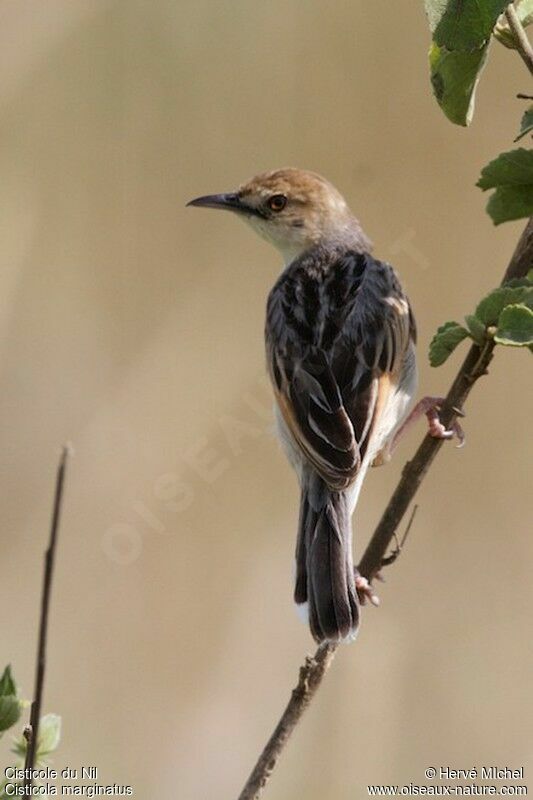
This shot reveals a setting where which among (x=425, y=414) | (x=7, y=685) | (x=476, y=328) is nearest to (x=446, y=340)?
(x=476, y=328)

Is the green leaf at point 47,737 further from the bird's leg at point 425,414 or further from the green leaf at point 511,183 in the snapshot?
the bird's leg at point 425,414

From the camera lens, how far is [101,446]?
5.77 m

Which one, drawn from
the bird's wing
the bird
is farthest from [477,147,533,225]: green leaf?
the bird's wing

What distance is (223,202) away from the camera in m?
5.34

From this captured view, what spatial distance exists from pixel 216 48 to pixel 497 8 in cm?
464

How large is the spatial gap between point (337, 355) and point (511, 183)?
1.87m

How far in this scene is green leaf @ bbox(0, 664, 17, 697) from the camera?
199cm

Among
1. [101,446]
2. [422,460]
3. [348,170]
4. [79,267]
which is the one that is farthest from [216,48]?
[422,460]

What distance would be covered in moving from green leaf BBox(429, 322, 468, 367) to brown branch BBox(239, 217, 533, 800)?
0.07 metres

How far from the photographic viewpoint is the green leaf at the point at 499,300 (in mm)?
2275

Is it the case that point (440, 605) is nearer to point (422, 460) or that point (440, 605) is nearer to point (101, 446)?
point (101, 446)

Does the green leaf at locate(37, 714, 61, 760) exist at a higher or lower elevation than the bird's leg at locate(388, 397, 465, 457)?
lower

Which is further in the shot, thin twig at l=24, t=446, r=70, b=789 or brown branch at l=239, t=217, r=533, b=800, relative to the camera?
brown branch at l=239, t=217, r=533, b=800

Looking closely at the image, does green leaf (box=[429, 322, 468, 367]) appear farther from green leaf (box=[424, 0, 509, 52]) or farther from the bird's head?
the bird's head
